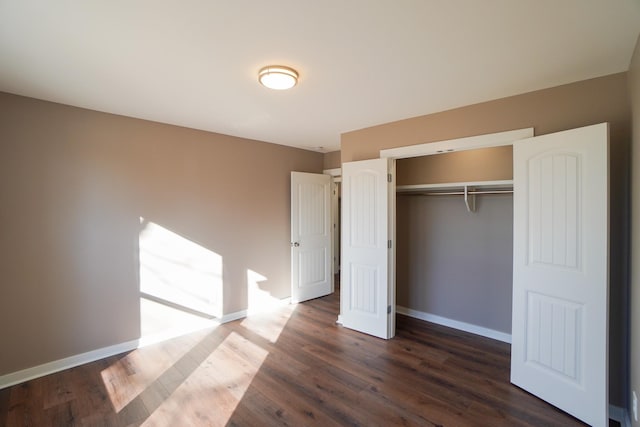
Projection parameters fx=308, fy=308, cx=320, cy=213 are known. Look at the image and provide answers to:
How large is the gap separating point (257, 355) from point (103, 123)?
2.76 m

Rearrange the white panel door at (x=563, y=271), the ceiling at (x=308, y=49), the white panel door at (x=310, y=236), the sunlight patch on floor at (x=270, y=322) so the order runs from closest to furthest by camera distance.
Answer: the ceiling at (x=308, y=49) → the white panel door at (x=563, y=271) → the sunlight patch on floor at (x=270, y=322) → the white panel door at (x=310, y=236)

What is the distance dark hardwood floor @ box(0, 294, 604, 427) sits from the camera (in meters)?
2.17

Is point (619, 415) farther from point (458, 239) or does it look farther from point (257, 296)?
point (257, 296)

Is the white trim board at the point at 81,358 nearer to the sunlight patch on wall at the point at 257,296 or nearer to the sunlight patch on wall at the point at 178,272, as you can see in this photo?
the sunlight patch on wall at the point at 178,272

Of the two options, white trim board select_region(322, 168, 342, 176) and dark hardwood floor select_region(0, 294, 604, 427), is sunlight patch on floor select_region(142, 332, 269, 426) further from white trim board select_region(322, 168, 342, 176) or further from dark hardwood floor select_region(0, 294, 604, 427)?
white trim board select_region(322, 168, 342, 176)

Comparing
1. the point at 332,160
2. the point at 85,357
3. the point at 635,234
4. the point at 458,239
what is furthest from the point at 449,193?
the point at 85,357

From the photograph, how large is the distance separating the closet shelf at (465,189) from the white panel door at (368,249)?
600 mm

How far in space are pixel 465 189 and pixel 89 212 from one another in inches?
152

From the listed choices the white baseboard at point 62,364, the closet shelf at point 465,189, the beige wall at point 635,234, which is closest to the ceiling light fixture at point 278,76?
the beige wall at point 635,234

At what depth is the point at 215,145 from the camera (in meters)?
3.91

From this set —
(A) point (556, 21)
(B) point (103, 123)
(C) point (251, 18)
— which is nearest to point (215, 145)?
(B) point (103, 123)

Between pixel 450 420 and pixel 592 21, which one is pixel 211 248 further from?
pixel 592 21

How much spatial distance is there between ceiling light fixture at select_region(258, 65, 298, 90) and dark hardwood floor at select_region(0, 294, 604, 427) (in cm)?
238

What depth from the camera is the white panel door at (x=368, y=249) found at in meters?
3.44
